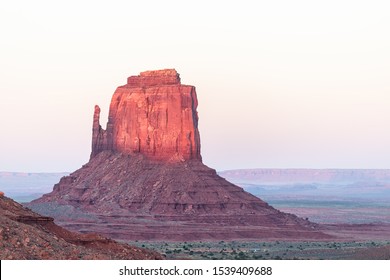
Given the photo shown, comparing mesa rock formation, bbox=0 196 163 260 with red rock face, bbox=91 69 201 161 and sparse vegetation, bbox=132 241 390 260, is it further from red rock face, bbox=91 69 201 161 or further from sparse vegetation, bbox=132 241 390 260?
red rock face, bbox=91 69 201 161

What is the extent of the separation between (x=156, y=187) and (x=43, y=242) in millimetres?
119463

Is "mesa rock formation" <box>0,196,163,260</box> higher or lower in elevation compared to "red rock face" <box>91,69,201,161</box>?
lower

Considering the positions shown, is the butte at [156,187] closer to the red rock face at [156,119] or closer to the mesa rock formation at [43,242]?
the red rock face at [156,119]

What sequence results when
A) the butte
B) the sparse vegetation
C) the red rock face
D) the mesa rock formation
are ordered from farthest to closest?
the red rock face → the butte → the sparse vegetation → the mesa rock formation

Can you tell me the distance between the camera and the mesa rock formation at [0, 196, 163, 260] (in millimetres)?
57356

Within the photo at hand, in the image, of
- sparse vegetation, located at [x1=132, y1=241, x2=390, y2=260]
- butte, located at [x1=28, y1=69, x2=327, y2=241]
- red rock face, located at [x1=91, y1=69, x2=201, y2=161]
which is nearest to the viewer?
sparse vegetation, located at [x1=132, y1=241, x2=390, y2=260]

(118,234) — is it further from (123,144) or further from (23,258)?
(23,258)

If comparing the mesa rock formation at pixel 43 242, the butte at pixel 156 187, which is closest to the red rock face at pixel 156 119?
the butte at pixel 156 187

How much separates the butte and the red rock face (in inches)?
5.7

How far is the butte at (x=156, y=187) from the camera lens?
169m

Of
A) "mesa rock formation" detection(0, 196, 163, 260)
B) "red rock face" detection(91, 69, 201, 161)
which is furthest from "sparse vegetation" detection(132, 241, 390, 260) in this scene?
"mesa rock formation" detection(0, 196, 163, 260)

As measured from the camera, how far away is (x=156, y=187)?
586 ft

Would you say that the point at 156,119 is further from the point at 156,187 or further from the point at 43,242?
the point at 43,242

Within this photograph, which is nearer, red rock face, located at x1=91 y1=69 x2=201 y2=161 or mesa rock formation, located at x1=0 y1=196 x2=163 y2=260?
mesa rock formation, located at x1=0 y1=196 x2=163 y2=260
